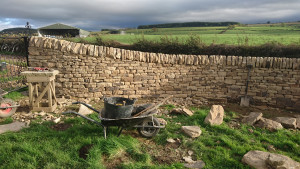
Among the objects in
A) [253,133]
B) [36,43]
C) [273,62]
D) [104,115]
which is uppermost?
[36,43]

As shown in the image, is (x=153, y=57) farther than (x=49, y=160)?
Yes

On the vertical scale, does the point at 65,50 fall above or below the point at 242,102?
above

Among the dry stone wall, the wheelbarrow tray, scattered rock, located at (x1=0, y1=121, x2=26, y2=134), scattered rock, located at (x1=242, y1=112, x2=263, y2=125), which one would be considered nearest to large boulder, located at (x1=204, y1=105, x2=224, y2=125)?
scattered rock, located at (x1=242, y1=112, x2=263, y2=125)

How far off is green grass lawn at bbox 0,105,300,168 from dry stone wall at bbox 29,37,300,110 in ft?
6.83

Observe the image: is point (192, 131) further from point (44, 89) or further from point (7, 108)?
point (7, 108)

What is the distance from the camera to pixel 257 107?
7.34 meters

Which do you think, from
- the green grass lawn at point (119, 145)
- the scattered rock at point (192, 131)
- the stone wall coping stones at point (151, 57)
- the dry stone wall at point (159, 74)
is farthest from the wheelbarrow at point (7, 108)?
the scattered rock at point (192, 131)

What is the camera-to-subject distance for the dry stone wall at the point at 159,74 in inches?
263

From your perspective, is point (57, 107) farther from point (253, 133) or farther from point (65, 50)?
point (253, 133)

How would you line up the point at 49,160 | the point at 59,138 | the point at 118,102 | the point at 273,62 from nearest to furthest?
the point at 49,160, the point at 59,138, the point at 118,102, the point at 273,62

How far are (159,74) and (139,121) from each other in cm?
349

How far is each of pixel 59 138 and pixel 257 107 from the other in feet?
21.6

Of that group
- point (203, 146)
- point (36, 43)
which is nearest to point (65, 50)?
point (36, 43)

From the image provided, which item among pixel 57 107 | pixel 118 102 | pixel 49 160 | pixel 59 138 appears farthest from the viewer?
pixel 57 107
